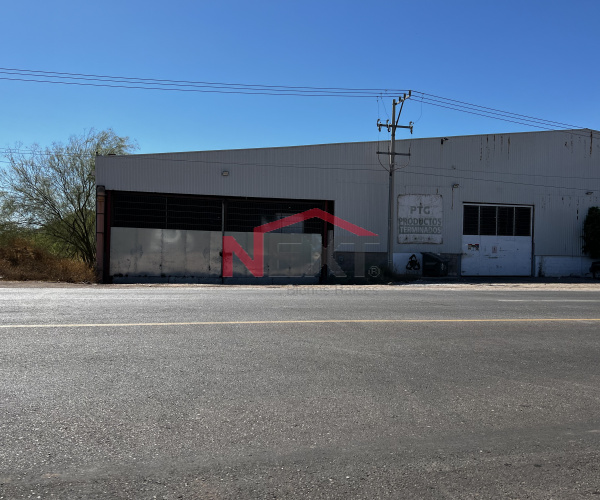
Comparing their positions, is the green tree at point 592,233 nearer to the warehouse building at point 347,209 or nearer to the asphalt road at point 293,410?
the warehouse building at point 347,209

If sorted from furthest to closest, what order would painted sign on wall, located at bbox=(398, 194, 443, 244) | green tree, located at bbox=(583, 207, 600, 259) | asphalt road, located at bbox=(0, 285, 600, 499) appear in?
green tree, located at bbox=(583, 207, 600, 259) → painted sign on wall, located at bbox=(398, 194, 443, 244) → asphalt road, located at bbox=(0, 285, 600, 499)

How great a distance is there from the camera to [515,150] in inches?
1101

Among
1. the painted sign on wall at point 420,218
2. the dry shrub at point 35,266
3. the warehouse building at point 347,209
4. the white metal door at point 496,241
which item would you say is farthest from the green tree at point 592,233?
the dry shrub at point 35,266

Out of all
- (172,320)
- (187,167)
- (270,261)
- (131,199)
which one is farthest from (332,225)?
(172,320)

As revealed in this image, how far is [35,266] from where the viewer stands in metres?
19.8

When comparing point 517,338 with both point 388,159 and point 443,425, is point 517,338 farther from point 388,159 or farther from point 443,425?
point 388,159

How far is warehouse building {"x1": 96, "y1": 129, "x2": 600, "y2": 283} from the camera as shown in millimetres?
22625

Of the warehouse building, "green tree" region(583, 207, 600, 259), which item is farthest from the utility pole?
"green tree" region(583, 207, 600, 259)

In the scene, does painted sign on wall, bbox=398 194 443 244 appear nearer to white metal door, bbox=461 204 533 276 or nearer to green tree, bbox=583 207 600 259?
white metal door, bbox=461 204 533 276

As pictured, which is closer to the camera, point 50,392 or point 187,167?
point 50,392

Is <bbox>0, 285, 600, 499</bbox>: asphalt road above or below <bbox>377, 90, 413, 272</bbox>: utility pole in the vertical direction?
below

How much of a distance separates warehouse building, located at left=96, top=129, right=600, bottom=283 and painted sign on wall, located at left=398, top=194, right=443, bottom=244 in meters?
0.05

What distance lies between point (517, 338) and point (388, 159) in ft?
64.1

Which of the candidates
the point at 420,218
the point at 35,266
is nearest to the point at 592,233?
the point at 420,218
